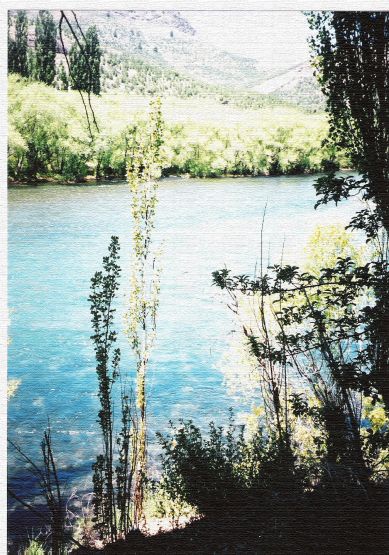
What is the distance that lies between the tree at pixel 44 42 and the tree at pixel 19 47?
59 millimetres

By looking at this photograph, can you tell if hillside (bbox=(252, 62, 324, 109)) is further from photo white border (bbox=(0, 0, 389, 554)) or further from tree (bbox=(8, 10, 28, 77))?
tree (bbox=(8, 10, 28, 77))

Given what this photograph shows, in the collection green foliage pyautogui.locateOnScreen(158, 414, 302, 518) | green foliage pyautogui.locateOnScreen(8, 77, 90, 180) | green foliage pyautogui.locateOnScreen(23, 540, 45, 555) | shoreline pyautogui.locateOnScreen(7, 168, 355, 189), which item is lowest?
green foliage pyautogui.locateOnScreen(23, 540, 45, 555)

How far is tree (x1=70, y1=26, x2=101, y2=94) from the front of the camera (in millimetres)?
2312

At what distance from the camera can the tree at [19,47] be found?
227 centimetres

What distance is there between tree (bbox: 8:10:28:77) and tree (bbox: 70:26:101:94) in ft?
0.71

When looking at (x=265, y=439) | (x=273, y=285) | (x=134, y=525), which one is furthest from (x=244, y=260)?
(x=134, y=525)

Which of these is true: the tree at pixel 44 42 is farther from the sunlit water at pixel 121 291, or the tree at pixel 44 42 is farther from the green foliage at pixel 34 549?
the green foliage at pixel 34 549

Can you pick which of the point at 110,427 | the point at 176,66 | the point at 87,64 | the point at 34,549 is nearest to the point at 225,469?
the point at 110,427

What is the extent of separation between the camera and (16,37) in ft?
7.49

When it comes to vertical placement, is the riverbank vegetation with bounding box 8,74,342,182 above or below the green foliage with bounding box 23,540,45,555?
above

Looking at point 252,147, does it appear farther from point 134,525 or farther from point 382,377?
point 134,525

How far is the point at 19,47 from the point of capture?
2279 mm

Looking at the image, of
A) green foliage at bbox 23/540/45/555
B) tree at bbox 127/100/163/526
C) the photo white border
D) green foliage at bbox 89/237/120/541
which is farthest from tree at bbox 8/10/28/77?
green foliage at bbox 23/540/45/555

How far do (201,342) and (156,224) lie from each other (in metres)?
0.62
